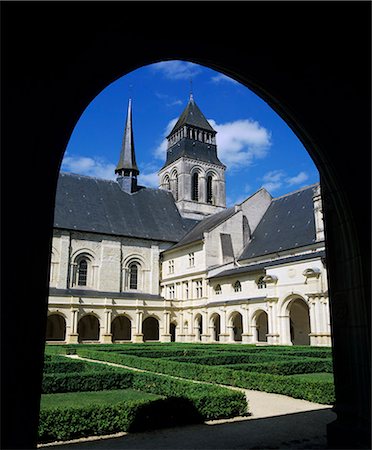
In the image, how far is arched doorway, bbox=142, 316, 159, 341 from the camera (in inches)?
1571

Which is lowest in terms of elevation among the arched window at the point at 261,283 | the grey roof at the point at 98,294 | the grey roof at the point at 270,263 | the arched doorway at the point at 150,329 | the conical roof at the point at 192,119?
the arched doorway at the point at 150,329

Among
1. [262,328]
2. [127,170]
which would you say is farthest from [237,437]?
[127,170]

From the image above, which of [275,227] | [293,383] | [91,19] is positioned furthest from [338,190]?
[275,227]

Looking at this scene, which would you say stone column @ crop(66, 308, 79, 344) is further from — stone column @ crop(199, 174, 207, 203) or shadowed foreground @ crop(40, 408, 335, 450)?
shadowed foreground @ crop(40, 408, 335, 450)

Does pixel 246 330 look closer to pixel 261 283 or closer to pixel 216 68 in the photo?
pixel 261 283

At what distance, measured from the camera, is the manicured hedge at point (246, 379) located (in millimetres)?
9977

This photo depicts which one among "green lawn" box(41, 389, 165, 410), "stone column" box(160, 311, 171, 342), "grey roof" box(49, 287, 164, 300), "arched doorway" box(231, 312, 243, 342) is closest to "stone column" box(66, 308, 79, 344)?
"grey roof" box(49, 287, 164, 300)

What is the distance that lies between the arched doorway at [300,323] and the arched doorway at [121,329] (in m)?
14.7

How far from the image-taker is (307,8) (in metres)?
4.41

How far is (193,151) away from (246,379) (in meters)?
42.4

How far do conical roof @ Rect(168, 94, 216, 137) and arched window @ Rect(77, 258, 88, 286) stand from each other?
76.7 ft

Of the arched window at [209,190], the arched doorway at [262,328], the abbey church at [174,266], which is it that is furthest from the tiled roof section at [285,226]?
the arched window at [209,190]

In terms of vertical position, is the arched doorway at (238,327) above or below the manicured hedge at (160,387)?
above

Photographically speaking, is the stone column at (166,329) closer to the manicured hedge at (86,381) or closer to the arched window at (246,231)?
the arched window at (246,231)
